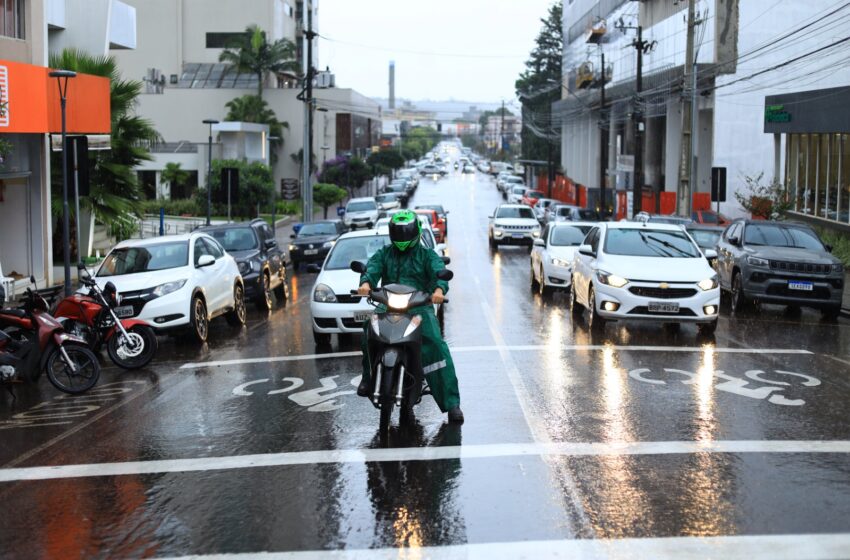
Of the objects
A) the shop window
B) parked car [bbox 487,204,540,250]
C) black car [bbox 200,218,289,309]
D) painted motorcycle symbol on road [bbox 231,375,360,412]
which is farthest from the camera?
parked car [bbox 487,204,540,250]

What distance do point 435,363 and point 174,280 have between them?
25.7ft

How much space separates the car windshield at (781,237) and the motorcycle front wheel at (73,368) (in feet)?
44.7

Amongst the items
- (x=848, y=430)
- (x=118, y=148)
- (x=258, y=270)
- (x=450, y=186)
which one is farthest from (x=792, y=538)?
(x=450, y=186)

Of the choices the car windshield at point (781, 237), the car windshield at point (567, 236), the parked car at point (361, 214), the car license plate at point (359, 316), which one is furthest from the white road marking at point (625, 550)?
the parked car at point (361, 214)

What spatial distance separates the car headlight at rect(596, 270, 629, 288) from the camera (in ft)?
54.3

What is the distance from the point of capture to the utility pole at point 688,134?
36.4 meters

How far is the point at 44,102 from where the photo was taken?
75.9 ft

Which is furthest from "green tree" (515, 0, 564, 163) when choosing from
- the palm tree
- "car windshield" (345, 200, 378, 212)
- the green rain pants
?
the green rain pants

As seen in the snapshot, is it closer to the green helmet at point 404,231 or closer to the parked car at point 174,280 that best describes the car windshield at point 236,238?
the parked car at point 174,280

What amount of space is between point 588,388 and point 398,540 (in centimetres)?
550

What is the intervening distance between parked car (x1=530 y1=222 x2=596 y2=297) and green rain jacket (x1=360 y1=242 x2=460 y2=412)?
40.3 feet

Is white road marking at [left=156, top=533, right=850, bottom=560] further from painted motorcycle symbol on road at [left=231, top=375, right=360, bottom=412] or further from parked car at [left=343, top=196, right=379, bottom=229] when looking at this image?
parked car at [left=343, top=196, right=379, bottom=229]

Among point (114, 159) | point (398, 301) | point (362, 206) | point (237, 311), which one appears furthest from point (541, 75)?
point (398, 301)

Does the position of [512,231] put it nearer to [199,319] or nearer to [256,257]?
[256,257]
